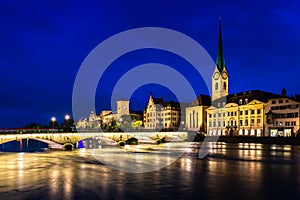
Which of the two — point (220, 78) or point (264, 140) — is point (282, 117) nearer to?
point (264, 140)

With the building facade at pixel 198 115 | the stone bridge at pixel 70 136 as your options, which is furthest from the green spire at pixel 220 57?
the stone bridge at pixel 70 136

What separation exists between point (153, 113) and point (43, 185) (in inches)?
6322

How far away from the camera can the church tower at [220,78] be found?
15325 cm

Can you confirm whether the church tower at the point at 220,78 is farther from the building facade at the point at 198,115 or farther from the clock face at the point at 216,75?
the building facade at the point at 198,115

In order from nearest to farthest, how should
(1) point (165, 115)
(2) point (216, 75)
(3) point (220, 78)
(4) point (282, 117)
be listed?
(4) point (282, 117), (3) point (220, 78), (2) point (216, 75), (1) point (165, 115)

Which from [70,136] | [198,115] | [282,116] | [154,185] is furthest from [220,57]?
[154,185]

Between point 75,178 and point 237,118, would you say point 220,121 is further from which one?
point 75,178

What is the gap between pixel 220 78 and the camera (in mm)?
154125

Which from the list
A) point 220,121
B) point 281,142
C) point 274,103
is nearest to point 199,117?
point 220,121

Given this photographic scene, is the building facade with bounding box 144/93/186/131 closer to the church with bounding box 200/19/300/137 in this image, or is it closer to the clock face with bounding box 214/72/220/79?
the church with bounding box 200/19/300/137

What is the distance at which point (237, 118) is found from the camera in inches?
4993

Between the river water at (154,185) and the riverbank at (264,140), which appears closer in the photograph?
the river water at (154,185)

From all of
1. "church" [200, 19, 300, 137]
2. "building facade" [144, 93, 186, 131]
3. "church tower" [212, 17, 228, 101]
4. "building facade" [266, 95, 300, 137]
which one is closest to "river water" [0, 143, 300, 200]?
"building facade" [266, 95, 300, 137]

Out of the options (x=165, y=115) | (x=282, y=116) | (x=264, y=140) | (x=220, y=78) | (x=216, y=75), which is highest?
(x=216, y=75)
